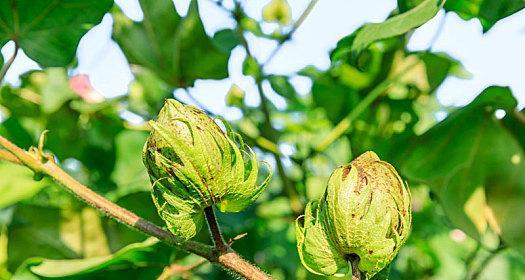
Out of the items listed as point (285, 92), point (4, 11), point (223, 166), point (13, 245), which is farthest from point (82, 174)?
point (223, 166)

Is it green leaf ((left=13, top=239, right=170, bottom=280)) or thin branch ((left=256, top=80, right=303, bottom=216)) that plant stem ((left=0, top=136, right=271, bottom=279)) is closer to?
green leaf ((left=13, top=239, right=170, bottom=280))

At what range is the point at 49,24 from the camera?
95 centimetres

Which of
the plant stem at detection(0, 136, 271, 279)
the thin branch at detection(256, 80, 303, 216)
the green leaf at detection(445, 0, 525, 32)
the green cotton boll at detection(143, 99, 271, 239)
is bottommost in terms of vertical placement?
the thin branch at detection(256, 80, 303, 216)

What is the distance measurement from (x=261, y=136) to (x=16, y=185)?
40 cm

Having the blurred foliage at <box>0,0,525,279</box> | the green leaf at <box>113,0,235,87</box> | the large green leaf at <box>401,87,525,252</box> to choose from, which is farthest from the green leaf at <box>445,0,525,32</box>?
the green leaf at <box>113,0,235,87</box>

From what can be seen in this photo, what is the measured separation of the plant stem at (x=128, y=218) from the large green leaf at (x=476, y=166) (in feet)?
1.24

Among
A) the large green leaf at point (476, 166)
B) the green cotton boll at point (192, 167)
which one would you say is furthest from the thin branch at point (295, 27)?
the green cotton boll at point (192, 167)

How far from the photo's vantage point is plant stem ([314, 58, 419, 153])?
113cm

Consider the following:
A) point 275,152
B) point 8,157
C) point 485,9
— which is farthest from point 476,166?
point 8,157

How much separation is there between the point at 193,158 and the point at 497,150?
483 millimetres

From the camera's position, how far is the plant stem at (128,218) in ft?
2.13

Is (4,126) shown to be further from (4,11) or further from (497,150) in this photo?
(497,150)

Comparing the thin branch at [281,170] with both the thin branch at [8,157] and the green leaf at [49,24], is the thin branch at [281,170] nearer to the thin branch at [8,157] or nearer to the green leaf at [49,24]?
the green leaf at [49,24]

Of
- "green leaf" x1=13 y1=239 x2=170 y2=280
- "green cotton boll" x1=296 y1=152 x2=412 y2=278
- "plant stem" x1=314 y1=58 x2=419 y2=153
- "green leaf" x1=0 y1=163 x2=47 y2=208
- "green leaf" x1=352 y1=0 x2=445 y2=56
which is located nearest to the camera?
"green cotton boll" x1=296 y1=152 x2=412 y2=278
